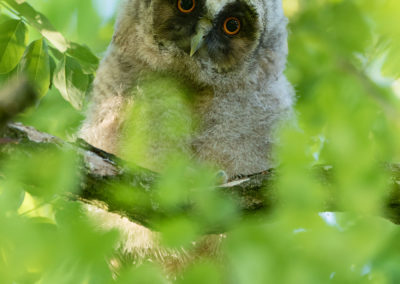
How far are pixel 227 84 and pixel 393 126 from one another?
1.21 meters

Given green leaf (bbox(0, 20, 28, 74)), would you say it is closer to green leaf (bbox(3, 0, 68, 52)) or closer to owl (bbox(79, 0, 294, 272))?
green leaf (bbox(3, 0, 68, 52))

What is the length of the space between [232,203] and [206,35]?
1662mm

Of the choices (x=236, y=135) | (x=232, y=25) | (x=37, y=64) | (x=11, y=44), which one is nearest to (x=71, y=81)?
(x=37, y=64)

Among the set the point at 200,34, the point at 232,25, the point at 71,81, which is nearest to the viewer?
the point at 71,81

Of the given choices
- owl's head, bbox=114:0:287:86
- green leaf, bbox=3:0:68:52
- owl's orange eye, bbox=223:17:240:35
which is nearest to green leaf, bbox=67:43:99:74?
green leaf, bbox=3:0:68:52

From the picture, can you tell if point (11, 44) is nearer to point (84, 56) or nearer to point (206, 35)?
point (84, 56)

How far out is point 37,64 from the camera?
213 cm

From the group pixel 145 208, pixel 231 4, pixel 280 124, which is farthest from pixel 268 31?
pixel 145 208

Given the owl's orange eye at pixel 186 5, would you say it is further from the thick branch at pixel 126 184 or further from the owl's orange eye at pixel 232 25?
the thick branch at pixel 126 184

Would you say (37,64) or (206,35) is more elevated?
(206,35)

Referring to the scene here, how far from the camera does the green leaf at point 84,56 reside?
2353 mm

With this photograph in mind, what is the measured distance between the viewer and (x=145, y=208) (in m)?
1.71

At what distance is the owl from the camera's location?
9.05 ft

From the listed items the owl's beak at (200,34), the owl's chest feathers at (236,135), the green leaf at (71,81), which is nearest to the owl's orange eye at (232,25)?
the owl's beak at (200,34)
